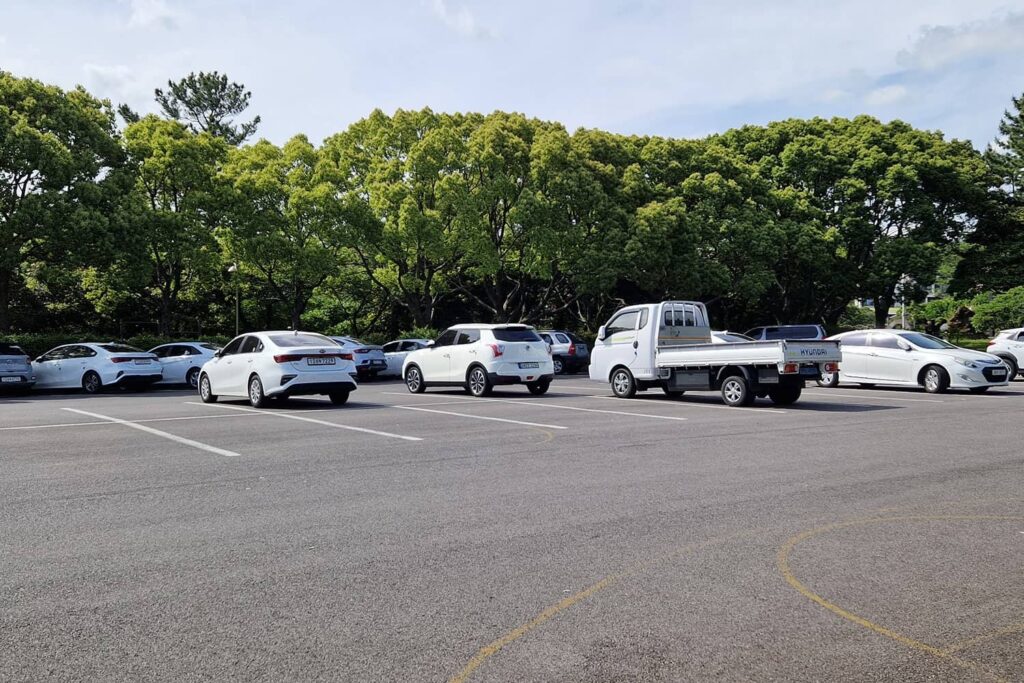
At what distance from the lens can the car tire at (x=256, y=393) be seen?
51.0 ft

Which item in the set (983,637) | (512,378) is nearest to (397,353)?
(512,378)

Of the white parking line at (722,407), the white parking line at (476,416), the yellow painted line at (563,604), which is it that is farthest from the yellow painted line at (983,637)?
the white parking line at (722,407)

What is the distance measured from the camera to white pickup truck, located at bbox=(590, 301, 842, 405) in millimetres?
15492

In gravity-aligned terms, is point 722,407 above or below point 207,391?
below

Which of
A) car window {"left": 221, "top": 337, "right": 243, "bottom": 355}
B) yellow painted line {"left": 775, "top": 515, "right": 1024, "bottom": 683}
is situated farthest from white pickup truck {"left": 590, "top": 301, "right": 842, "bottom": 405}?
yellow painted line {"left": 775, "top": 515, "right": 1024, "bottom": 683}

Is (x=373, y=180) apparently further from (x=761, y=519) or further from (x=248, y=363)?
(x=761, y=519)

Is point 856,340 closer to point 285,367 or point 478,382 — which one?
point 478,382

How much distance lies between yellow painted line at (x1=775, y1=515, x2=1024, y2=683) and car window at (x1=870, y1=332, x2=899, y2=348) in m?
15.4

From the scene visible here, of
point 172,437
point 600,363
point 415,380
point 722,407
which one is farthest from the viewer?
point 415,380

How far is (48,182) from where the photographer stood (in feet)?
85.1

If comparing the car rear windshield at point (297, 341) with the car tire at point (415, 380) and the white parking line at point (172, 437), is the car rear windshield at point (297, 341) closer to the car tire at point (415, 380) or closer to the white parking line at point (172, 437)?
the white parking line at point (172, 437)

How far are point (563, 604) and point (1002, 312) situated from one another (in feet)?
146

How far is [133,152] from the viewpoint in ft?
102

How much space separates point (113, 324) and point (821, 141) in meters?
38.2
